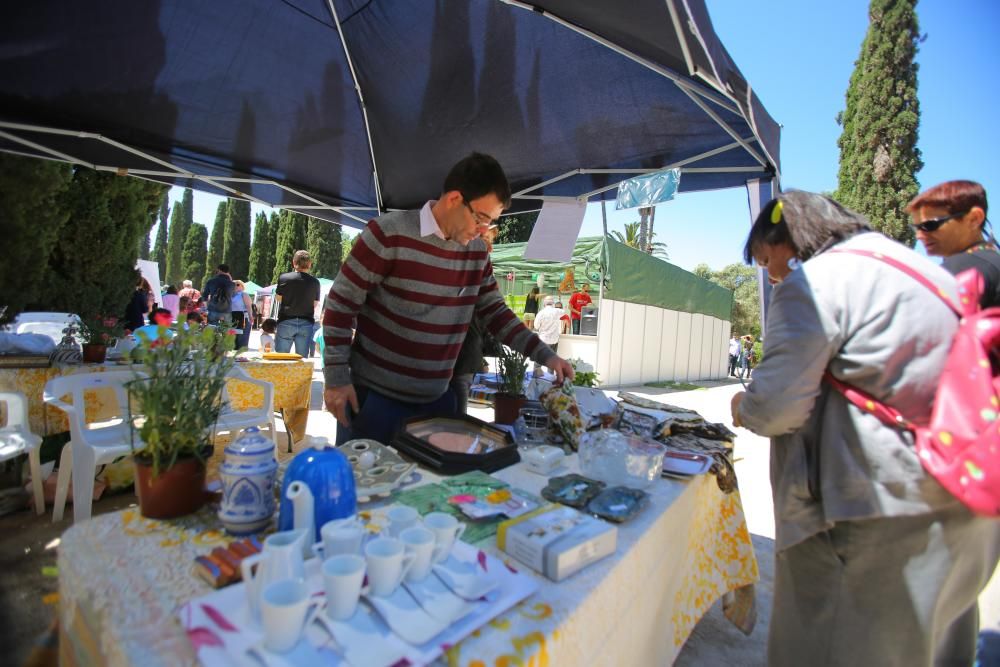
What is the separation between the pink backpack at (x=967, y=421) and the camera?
909 mm

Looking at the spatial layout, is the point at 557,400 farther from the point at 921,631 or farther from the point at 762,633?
the point at 762,633

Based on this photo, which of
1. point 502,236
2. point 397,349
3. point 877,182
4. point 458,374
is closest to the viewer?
point 397,349

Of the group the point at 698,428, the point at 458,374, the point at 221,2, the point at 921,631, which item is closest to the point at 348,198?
the point at 221,2

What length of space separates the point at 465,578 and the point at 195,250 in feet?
122

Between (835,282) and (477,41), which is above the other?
(477,41)

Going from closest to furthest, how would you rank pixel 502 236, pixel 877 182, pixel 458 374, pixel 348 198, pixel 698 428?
pixel 698 428 < pixel 458 374 < pixel 348 198 < pixel 877 182 < pixel 502 236

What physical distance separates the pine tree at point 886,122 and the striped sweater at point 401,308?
16.4m

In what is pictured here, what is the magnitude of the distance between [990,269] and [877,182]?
626 inches

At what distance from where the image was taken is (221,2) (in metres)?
2.33

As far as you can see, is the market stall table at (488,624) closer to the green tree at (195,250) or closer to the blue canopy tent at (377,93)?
the blue canopy tent at (377,93)

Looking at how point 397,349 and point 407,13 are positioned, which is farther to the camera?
point 407,13

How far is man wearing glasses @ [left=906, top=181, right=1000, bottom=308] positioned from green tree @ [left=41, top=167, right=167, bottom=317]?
7235 millimetres

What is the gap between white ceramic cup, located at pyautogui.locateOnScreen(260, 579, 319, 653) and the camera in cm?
55

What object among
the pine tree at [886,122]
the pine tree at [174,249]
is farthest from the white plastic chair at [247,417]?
the pine tree at [174,249]
